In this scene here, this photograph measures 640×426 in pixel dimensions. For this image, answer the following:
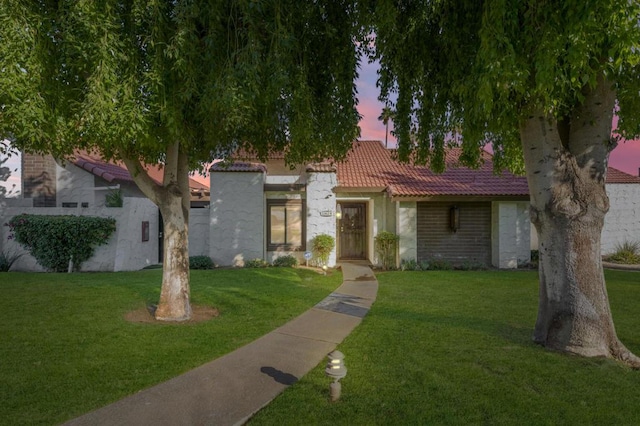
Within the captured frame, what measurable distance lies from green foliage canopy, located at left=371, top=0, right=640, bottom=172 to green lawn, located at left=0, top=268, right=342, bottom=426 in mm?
4443

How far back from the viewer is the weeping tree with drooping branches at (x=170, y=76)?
4.67 m

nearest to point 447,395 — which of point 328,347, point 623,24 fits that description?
point 328,347

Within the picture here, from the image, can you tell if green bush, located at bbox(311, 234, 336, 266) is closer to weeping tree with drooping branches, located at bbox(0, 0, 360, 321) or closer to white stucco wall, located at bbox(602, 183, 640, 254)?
weeping tree with drooping branches, located at bbox(0, 0, 360, 321)

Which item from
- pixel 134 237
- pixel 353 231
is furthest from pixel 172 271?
pixel 353 231

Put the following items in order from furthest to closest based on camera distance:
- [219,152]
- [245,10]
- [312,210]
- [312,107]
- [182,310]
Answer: [312,210] < [219,152] < [182,310] < [312,107] < [245,10]

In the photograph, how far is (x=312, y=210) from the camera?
13.6 metres

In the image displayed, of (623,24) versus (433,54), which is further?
(433,54)

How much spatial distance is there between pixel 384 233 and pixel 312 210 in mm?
2709

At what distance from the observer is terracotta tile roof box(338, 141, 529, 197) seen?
1363 centimetres

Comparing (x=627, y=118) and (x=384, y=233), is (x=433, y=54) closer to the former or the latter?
(x=627, y=118)

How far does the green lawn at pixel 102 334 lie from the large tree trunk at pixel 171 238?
45 centimetres

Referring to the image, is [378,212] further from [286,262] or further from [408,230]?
[286,262]

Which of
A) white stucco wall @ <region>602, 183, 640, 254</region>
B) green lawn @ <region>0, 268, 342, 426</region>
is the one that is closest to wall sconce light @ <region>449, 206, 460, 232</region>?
green lawn @ <region>0, 268, 342, 426</region>

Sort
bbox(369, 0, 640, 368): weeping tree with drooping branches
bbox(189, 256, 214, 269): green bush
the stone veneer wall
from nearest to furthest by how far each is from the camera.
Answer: bbox(369, 0, 640, 368): weeping tree with drooping branches → bbox(189, 256, 214, 269): green bush → the stone veneer wall
